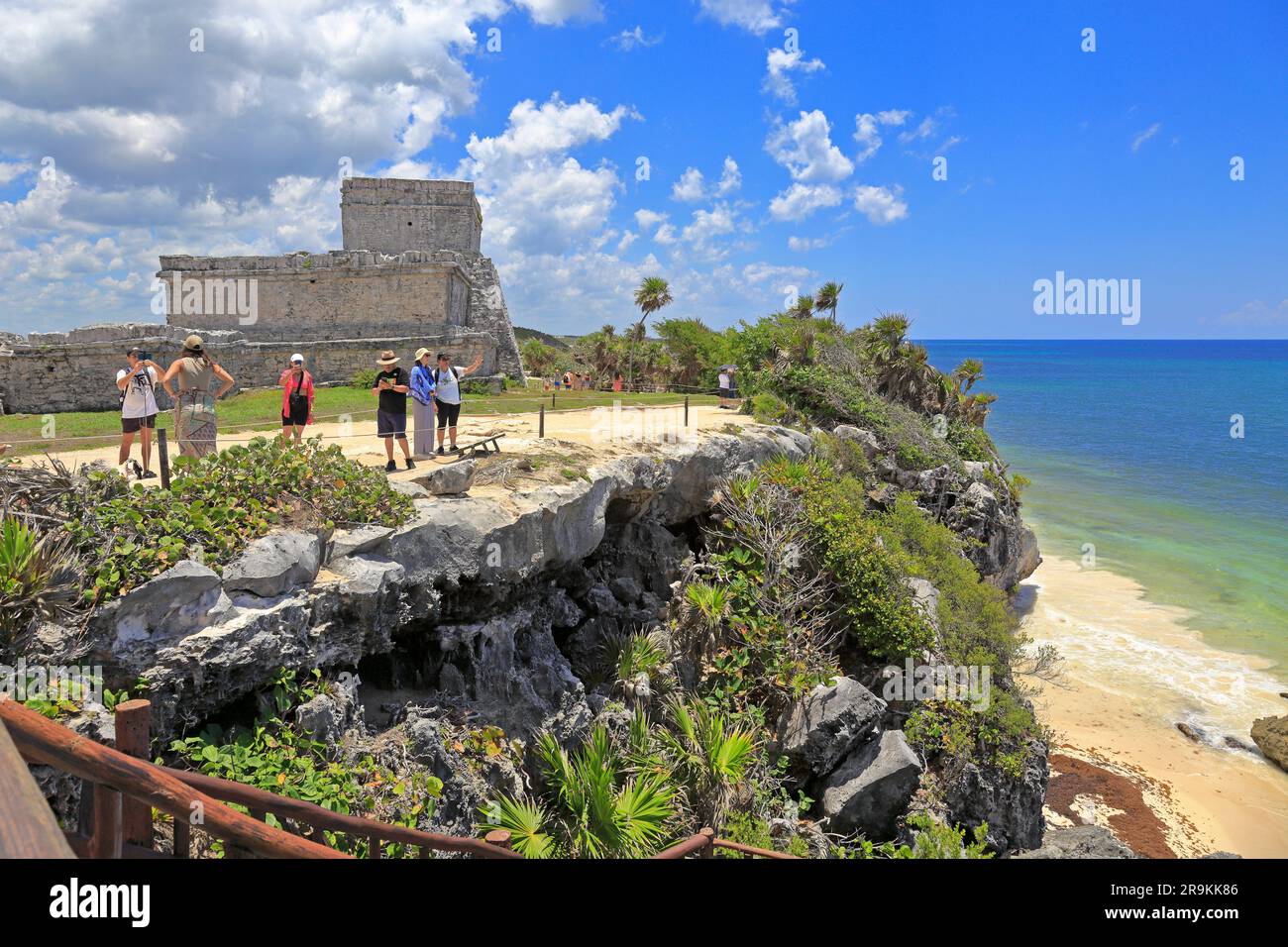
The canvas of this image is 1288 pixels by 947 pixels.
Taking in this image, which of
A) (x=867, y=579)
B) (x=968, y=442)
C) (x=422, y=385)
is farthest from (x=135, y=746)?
(x=968, y=442)

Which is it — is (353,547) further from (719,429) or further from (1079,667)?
(1079,667)

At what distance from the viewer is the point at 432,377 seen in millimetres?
10602

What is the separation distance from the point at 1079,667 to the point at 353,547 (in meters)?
18.4

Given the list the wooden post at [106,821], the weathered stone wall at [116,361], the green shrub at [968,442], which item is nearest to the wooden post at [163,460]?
the wooden post at [106,821]

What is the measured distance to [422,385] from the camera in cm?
991

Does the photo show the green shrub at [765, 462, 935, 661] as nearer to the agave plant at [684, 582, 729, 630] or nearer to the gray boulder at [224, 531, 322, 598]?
the agave plant at [684, 582, 729, 630]

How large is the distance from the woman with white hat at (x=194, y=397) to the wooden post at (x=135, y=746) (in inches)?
258

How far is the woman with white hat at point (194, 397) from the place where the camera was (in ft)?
27.5

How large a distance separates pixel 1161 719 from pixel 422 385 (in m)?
16.7

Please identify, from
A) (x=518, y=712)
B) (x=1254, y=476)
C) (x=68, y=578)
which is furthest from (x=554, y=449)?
(x=1254, y=476)

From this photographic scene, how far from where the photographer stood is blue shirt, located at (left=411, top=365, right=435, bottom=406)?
9.91m

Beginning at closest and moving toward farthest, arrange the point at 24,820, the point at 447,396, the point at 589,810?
the point at 24,820 < the point at 589,810 < the point at 447,396

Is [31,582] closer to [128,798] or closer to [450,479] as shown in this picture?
[128,798]

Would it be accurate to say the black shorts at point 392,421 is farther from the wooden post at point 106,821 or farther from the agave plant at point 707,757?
the wooden post at point 106,821
